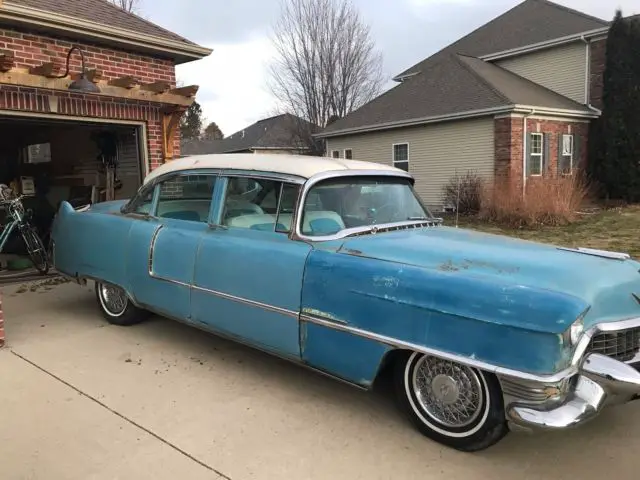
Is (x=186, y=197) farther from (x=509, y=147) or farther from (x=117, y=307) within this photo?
(x=509, y=147)

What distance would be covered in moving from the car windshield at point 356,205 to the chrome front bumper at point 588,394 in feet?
5.66

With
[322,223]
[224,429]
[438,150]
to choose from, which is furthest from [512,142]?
[224,429]

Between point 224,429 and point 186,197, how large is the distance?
221 cm

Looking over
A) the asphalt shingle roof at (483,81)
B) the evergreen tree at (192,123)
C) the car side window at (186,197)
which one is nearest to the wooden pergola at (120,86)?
the car side window at (186,197)

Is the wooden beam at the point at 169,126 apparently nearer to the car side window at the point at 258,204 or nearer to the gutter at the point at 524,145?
the car side window at the point at 258,204

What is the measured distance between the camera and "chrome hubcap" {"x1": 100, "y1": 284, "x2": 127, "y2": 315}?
5.48 meters

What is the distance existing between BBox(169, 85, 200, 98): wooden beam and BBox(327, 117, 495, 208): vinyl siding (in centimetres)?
1211

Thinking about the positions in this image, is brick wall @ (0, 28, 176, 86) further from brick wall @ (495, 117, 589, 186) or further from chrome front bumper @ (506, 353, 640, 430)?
brick wall @ (495, 117, 589, 186)

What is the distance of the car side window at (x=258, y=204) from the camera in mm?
4016

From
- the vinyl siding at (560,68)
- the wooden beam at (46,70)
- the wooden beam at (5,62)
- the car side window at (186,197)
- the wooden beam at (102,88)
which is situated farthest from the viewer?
the vinyl siding at (560,68)

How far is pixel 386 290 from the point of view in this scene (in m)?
3.19

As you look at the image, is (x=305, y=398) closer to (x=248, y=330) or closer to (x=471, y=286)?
(x=248, y=330)

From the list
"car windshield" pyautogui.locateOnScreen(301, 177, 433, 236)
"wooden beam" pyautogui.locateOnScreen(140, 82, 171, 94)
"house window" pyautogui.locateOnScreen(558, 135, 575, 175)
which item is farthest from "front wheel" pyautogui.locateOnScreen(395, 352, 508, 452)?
"house window" pyautogui.locateOnScreen(558, 135, 575, 175)

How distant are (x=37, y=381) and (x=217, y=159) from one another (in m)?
2.27
